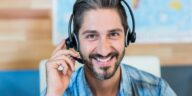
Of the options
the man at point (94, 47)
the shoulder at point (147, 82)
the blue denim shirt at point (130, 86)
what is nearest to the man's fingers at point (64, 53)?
the man at point (94, 47)

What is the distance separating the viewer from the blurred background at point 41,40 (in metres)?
1.53

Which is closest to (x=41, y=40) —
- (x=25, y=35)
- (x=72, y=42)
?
(x=25, y=35)

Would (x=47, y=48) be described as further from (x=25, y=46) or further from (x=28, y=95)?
(x=28, y=95)

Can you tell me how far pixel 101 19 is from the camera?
1096 mm

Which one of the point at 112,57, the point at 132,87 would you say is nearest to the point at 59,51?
the point at 112,57

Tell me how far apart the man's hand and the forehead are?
0.10 metres

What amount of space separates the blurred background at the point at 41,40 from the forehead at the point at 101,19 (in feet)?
1.42

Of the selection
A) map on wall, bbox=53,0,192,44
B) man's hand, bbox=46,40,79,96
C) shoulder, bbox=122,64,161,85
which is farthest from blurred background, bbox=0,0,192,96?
man's hand, bbox=46,40,79,96

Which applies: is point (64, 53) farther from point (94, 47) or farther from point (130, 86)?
point (130, 86)

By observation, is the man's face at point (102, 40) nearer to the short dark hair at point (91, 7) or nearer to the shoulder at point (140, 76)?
the short dark hair at point (91, 7)

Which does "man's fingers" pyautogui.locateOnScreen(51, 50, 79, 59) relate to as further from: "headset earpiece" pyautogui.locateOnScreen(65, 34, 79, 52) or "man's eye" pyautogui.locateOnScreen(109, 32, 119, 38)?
"man's eye" pyautogui.locateOnScreen(109, 32, 119, 38)

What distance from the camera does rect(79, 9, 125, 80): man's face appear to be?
109 cm

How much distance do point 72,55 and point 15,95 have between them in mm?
575

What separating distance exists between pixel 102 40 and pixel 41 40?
527mm
